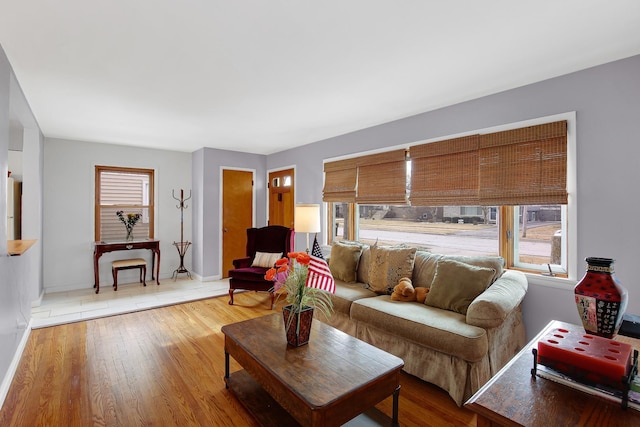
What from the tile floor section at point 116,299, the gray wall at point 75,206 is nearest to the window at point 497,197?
the tile floor section at point 116,299

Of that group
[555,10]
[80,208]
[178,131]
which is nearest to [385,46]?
[555,10]

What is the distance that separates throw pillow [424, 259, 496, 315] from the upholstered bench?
4557 mm

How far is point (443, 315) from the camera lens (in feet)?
8.15

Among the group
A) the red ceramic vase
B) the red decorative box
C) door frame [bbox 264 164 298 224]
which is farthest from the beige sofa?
door frame [bbox 264 164 298 224]

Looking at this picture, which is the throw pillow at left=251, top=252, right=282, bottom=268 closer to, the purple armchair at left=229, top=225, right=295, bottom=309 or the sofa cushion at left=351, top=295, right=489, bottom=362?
the purple armchair at left=229, top=225, right=295, bottom=309

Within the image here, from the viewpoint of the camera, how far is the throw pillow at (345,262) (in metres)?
3.66

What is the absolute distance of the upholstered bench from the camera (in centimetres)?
491

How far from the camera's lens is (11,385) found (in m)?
2.35

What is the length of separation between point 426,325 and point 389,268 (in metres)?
0.92

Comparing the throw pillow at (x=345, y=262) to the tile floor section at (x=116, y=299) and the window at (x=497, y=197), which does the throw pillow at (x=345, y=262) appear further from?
the tile floor section at (x=116, y=299)

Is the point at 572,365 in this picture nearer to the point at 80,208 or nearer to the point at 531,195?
the point at 531,195

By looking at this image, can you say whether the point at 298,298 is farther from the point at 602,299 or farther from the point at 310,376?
the point at 602,299

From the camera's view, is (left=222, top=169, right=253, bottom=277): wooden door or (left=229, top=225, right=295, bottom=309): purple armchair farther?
(left=222, top=169, right=253, bottom=277): wooden door

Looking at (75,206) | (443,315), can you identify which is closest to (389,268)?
(443,315)
